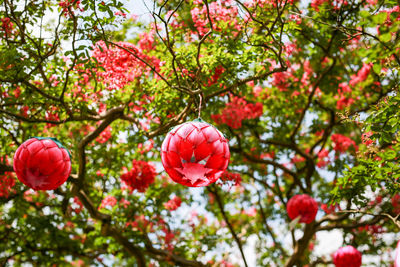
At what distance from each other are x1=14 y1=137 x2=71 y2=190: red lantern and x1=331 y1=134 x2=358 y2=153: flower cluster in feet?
23.7

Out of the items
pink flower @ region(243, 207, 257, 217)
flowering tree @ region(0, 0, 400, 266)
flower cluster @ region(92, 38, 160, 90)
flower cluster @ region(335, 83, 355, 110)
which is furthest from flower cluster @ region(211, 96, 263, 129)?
pink flower @ region(243, 207, 257, 217)

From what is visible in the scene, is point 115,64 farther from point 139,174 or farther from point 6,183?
point 6,183

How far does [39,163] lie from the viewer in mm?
3277

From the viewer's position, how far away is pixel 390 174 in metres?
4.10

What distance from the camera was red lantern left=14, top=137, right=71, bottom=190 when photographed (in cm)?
327

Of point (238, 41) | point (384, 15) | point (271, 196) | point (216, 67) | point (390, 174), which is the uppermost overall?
point (271, 196)

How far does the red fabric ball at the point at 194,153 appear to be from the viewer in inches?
109

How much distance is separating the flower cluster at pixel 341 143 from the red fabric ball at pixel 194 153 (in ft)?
22.1

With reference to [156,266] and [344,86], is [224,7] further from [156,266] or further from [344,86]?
[156,266]

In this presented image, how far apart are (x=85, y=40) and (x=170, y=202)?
5.03 meters

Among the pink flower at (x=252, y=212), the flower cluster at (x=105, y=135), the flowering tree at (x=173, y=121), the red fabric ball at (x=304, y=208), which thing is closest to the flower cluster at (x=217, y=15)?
the flowering tree at (x=173, y=121)

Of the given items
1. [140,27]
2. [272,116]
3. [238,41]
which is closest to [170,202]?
[272,116]

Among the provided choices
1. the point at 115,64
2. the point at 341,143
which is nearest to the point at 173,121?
the point at 115,64

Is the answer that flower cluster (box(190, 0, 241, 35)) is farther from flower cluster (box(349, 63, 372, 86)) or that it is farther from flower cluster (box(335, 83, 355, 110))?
flower cluster (box(335, 83, 355, 110))
